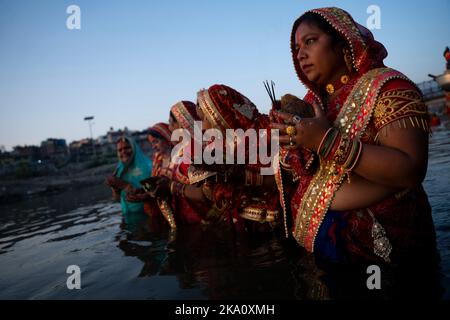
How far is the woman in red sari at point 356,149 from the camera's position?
1.66 m

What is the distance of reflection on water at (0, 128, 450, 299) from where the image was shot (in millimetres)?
2031

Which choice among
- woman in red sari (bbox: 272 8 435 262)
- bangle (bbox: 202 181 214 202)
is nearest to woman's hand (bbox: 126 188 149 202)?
bangle (bbox: 202 181 214 202)

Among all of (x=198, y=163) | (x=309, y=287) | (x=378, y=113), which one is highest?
(x=378, y=113)

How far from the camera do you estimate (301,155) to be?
2207mm

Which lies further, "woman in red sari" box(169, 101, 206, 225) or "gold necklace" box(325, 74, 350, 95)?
"woman in red sari" box(169, 101, 206, 225)

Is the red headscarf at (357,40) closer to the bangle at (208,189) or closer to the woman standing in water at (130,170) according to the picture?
the bangle at (208,189)

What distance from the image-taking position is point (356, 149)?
5.41 feet

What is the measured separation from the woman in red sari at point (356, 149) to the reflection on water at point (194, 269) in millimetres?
229

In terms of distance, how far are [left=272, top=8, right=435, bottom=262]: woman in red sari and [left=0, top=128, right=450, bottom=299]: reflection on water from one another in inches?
9.0

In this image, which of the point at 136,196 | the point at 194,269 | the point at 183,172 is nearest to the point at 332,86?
the point at 194,269

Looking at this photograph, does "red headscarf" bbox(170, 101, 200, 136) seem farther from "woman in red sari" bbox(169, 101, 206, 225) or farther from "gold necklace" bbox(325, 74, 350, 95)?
"gold necklace" bbox(325, 74, 350, 95)

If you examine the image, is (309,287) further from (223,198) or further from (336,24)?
(336,24)
